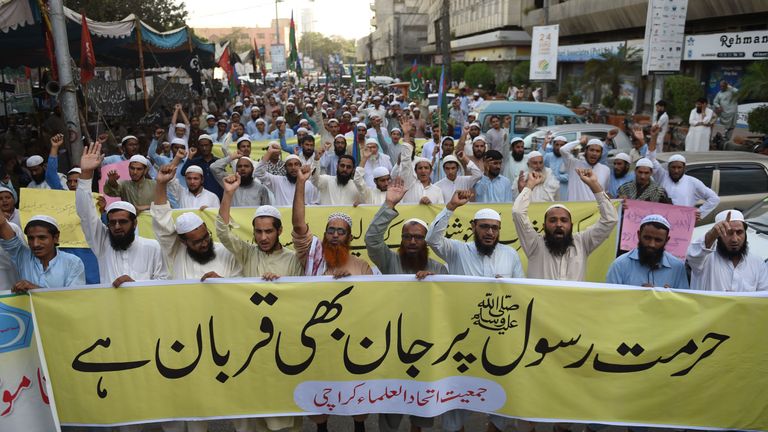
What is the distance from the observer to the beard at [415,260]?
159 inches

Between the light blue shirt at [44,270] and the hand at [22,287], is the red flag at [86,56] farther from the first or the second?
the hand at [22,287]

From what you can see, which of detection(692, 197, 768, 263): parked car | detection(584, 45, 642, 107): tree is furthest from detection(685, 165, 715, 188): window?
detection(584, 45, 642, 107): tree

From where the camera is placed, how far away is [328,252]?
156 inches

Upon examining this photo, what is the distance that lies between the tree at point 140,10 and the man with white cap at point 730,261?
2057cm

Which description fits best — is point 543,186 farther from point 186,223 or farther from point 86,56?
point 86,56

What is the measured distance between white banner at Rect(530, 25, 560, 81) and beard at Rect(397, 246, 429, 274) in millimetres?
18104

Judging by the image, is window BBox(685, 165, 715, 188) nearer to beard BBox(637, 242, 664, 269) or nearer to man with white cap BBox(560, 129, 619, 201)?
man with white cap BBox(560, 129, 619, 201)

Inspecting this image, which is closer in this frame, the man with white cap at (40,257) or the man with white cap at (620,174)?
the man with white cap at (40,257)

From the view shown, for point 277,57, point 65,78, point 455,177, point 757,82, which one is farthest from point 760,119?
point 277,57

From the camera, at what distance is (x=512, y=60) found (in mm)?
43625

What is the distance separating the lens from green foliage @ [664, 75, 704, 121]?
18.8 m

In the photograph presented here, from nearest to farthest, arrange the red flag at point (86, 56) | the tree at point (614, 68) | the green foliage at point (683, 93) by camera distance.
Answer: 1. the red flag at point (86, 56)
2. the green foliage at point (683, 93)
3. the tree at point (614, 68)

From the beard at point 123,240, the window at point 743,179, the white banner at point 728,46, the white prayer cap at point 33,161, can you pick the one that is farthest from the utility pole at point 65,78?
the white banner at point 728,46

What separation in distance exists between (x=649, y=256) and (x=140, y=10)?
25781 millimetres
